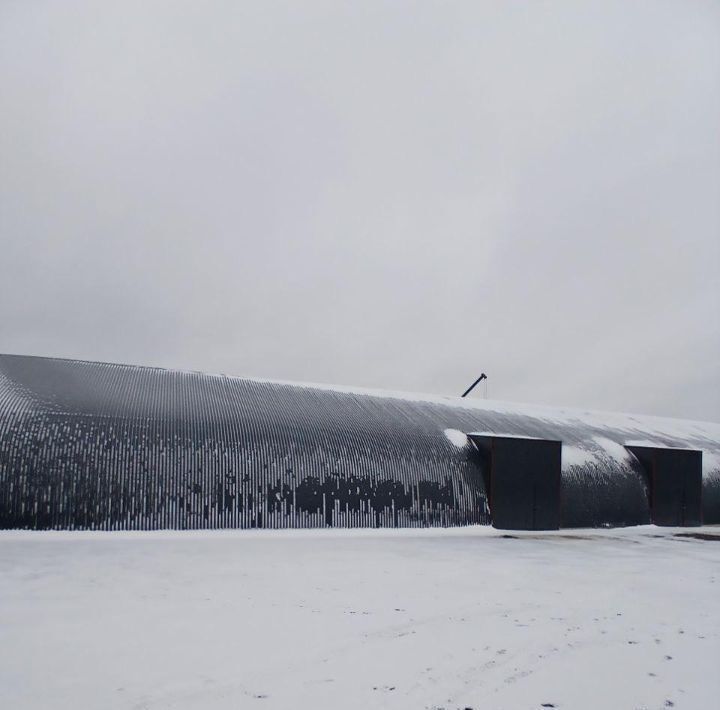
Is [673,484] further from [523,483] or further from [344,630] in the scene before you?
[344,630]

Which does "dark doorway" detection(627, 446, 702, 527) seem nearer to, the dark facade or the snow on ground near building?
the dark facade

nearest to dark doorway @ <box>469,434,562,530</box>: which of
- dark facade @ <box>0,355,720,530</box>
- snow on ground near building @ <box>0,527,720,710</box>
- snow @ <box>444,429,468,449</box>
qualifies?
dark facade @ <box>0,355,720,530</box>

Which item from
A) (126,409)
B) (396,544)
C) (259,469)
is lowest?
(396,544)

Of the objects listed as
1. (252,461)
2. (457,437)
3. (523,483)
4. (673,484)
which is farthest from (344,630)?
(673,484)

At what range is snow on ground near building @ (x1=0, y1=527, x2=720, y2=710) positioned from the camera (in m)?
6.42

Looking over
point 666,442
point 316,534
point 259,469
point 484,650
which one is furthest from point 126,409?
point 666,442

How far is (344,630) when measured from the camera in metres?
8.58

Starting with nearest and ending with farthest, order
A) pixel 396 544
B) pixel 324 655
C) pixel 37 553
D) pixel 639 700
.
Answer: pixel 639 700 < pixel 324 655 < pixel 37 553 < pixel 396 544

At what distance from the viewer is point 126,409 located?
21578mm

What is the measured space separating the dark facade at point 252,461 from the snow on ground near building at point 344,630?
302 centimetres

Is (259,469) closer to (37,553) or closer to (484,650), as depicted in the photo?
(37,553)

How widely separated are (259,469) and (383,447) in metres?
5.29

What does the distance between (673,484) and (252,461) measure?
2031 centimetres

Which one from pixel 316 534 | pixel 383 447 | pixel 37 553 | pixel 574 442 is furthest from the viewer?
pixel 574 442
